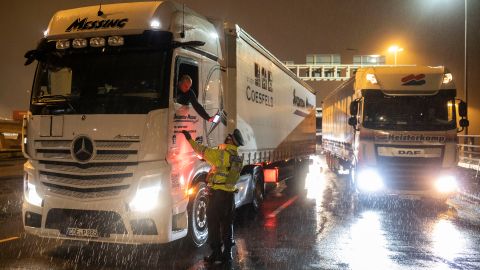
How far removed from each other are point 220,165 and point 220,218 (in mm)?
720

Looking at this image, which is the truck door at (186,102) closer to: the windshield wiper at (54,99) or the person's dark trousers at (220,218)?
the person's dark trousers at (220,218)

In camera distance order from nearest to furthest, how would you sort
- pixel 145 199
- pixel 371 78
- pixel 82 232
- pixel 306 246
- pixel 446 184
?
pixel 145 199 < pixel 82 232 < pixel 306 246 < pixel 446 184 < pixel 371 78

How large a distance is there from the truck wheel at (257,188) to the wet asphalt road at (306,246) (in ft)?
0.72

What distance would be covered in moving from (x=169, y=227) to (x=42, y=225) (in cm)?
166

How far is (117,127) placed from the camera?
634 centimetres

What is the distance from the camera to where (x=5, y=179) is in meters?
17.5

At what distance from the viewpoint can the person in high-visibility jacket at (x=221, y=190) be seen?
6746 millimetres

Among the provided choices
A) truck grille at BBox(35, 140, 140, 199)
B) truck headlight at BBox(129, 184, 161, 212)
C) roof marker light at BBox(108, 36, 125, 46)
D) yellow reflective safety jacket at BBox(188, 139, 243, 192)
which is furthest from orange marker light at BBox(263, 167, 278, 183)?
roof marker light at BBox(108, 36, 125, 46)

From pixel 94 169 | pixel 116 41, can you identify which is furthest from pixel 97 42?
pixel 94 169

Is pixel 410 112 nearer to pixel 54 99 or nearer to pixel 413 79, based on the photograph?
pixel 413 79

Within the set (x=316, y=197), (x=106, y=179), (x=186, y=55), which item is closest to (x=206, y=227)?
(x=106, y=179)

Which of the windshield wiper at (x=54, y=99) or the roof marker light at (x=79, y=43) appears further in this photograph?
Result: the roof marker light at (x=79, y=43)

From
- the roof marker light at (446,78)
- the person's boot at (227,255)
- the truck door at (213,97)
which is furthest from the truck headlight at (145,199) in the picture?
the roof marker light at (446,78)

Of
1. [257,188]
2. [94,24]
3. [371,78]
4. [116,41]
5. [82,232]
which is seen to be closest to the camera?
[82,232]
